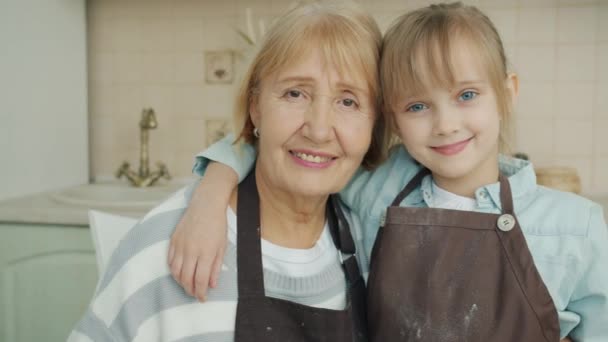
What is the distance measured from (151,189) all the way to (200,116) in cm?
37

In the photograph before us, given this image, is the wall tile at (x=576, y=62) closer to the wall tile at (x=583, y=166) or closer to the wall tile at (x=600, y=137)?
the wall tile at (x=600, y=137)

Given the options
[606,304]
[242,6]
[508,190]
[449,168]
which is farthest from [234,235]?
[242,6]

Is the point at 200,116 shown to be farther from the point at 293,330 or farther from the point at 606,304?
the point at 606,304

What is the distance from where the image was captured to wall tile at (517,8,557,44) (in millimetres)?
2072

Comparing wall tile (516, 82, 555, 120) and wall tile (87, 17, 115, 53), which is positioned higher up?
wall tile (87, 17, 115, 53)

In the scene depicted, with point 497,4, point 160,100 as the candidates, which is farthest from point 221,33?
point 497,4

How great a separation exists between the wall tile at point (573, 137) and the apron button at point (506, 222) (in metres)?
1.32

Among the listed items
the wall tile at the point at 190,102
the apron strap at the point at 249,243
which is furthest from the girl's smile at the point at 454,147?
the wall tile at the point at 190,102

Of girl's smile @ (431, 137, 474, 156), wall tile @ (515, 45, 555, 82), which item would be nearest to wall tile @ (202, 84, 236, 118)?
wall tile @ (515, 45, 555, 82)

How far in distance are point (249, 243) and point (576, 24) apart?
169 centimetres

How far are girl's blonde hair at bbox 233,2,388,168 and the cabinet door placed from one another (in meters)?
1.04

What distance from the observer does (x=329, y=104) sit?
3.34 ft

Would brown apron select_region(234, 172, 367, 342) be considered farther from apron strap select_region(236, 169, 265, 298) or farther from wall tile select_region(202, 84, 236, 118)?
wall tile select_region(202, 84, 236, 118)

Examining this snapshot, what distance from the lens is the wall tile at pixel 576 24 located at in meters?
2.04
